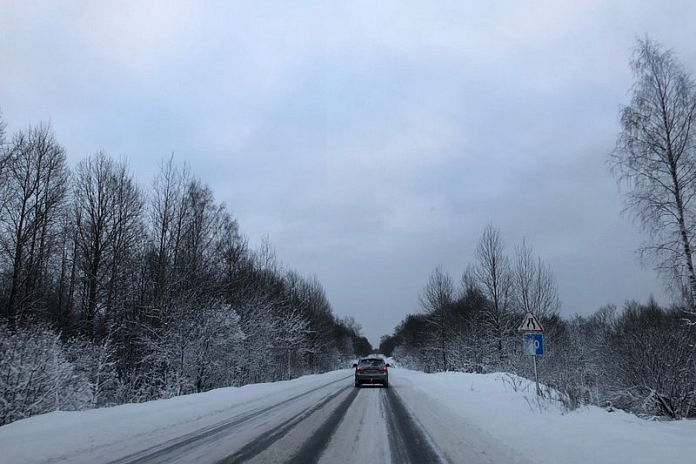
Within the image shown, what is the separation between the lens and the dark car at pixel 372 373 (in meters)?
27.2

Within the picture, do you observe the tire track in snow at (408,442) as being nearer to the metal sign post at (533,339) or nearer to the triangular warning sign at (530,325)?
the metal sign post at (533,339)

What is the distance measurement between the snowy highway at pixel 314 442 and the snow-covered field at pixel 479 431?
0.46 meters

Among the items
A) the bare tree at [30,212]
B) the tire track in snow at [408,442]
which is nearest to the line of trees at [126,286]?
the bare tree at [30,212]

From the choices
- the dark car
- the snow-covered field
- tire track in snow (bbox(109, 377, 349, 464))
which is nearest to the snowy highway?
tire track in snow (bbox(109, 377, 349, 464))

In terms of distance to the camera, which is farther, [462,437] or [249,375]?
[249,375]

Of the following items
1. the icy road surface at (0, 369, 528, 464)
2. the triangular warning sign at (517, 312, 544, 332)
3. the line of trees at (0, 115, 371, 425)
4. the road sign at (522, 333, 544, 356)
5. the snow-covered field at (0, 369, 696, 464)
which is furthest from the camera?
the line of trees at (0, 115, 371, 425)

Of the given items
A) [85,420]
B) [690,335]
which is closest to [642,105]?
[690,335]

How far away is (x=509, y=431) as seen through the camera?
9.89 metres

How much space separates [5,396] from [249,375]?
73.9 ft

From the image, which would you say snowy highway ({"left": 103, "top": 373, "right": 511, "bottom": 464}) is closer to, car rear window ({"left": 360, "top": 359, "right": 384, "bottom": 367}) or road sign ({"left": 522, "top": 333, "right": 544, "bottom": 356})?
road sign ({"left": 522, "top": 333, "right": 544, "bottom": 356})

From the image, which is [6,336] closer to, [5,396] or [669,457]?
[5,396]

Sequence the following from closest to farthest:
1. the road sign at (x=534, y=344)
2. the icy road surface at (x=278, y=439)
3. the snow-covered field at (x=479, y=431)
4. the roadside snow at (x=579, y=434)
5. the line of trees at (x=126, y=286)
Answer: the roadside snow at (x=579, y=434)
the snow-covered field at (x=479, y=431)
the icy road surface at (x=278, y=439)
the road sign at (x=534, y=344)
the line of trees at (x=126, y=286)

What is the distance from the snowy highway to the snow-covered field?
0.46 m

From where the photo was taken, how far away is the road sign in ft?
45.7
